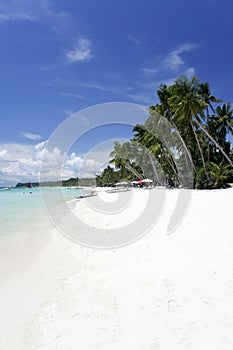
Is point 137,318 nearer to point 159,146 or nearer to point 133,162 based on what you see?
point 159,146

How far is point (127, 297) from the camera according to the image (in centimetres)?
326

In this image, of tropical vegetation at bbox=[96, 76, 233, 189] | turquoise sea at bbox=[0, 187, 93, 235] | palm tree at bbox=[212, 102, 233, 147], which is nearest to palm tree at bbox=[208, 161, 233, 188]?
tropical vegetation at bbox=[96, 76, 233, 189]

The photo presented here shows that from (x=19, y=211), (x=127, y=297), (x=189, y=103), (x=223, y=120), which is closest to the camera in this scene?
(x=127, y=297)

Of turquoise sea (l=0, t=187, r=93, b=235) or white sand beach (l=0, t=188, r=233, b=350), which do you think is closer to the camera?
white sand beach (l=0, t=188, r=233, b=350)

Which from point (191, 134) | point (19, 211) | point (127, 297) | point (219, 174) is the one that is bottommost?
point (19, 211)

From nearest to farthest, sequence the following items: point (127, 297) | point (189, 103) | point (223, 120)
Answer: point (127, 297) → point (189, 103) → point (223, 120)

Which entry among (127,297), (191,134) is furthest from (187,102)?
(127,297)

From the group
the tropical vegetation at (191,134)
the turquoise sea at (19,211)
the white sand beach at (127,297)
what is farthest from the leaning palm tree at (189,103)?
the white sand beach at (127,297)

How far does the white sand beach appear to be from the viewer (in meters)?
2.47

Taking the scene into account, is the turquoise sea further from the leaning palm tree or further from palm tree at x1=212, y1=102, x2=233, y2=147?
palm tree at x1=212, y1=102, x2=233, y2=147

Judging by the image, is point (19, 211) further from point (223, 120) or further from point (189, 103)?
point (223, 120)

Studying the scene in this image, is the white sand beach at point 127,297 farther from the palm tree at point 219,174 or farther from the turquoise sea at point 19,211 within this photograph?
the palm tree at point 219,174

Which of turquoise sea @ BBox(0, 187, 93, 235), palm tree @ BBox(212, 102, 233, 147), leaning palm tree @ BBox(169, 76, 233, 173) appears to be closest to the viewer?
turquoise sea @ BBox(0, 187, 93, 235)

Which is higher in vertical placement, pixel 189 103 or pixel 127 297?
pixel 189 103
